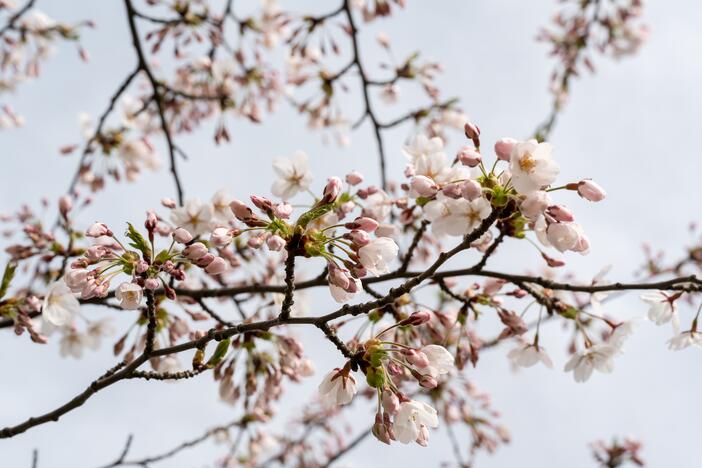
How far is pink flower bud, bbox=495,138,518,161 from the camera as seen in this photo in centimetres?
216

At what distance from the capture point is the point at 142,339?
327 centimetres

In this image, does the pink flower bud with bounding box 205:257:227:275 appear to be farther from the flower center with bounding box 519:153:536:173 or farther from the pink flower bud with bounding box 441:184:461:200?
the flower center with bounding box 519:153:536:173

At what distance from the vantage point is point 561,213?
2094mm

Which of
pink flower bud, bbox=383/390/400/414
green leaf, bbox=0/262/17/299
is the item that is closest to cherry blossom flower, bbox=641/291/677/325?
pink flower bud, bbox=383/390/400/414

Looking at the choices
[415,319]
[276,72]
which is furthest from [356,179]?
[276,72]

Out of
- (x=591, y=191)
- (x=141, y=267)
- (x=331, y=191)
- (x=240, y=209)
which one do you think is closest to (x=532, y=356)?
(x=591, y=191)

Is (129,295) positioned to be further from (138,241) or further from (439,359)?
(439,359)

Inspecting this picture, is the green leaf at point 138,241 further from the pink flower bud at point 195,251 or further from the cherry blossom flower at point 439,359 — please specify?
the cherry blossom flower at point 439,359

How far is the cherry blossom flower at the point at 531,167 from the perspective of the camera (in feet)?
6.93

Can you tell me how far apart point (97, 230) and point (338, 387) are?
3.44 feet

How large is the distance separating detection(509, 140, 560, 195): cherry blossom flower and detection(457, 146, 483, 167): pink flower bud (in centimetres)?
13

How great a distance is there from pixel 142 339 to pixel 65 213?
2.88 ft

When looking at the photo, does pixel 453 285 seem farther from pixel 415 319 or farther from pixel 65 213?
pixel 65 213

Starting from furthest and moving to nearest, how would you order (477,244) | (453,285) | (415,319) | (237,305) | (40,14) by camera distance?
1. (40,14)
2. (237,305)
3. (453,285)
4. (477,244)
5. (415,319)
